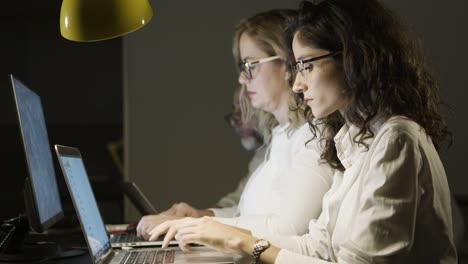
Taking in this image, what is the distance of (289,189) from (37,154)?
74 centimetres

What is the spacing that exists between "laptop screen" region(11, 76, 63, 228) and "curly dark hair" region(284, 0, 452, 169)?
2.43 feet

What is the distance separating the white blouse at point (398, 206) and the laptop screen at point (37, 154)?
667 mm

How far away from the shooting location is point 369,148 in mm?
1376

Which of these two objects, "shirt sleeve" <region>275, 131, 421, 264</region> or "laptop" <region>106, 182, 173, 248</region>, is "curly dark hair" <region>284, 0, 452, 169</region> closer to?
"shirt sleeve" <region>275, 131, 421, 264</region>

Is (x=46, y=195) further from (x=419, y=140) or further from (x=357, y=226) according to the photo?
(x=419, y=140)

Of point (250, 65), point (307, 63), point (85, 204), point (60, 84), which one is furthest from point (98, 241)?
point (60, 84)

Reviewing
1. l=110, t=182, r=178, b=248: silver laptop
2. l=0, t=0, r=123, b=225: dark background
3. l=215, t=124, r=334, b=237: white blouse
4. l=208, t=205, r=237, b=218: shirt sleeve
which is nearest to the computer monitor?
l=110, t=182, r=178, b=248: silver laptop

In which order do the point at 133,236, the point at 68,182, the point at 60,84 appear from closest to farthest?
the point at 68,182, the point at 133,236, the point at 60,84

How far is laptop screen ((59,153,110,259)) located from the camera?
1466 millimetres

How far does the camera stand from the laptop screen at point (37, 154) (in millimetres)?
1580

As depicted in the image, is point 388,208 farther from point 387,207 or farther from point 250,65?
point 250,65

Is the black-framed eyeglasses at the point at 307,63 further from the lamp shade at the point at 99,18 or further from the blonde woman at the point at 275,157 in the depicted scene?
the lamp shade at the point at 99,18

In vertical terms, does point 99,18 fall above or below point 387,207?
above

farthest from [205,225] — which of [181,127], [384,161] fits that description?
[181,127]
